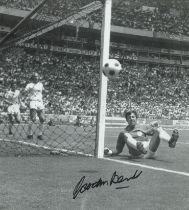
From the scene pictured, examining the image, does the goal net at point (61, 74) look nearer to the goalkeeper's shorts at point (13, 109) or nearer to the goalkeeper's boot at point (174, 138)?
the goalkeeper's shorts at point (13, 109)

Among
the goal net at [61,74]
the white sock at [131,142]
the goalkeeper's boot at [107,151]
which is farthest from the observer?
the goal net at [61,74]

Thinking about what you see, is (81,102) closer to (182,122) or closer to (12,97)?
(182,122)

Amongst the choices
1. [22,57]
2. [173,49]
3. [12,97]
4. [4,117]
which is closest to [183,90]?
[173,49]

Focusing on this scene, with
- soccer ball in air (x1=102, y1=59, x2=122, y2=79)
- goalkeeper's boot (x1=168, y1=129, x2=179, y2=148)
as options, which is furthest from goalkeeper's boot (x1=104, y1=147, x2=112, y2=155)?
soccer ball in air (x1=102, y1=59, x2=122, y2=79)

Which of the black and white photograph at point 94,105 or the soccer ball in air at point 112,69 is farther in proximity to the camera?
the soccer ball in air at point 112,69

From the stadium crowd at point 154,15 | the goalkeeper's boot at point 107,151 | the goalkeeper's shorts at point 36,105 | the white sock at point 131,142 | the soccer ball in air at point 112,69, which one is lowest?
the goalkeeper's boot at point 107,151

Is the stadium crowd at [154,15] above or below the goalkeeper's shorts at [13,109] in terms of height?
above

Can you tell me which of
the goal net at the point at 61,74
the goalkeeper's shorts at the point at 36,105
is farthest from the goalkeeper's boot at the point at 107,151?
the goal net at the point at 61,74

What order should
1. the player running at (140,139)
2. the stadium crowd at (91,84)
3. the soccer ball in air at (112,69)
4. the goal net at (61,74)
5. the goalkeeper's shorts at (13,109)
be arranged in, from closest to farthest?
the soccer ball in air at (112,69) < the player running at (140,139) < the goalkeeper's shorts at (13,109) < the goal net at (61,74) < the stadium crowd at (91,84)
